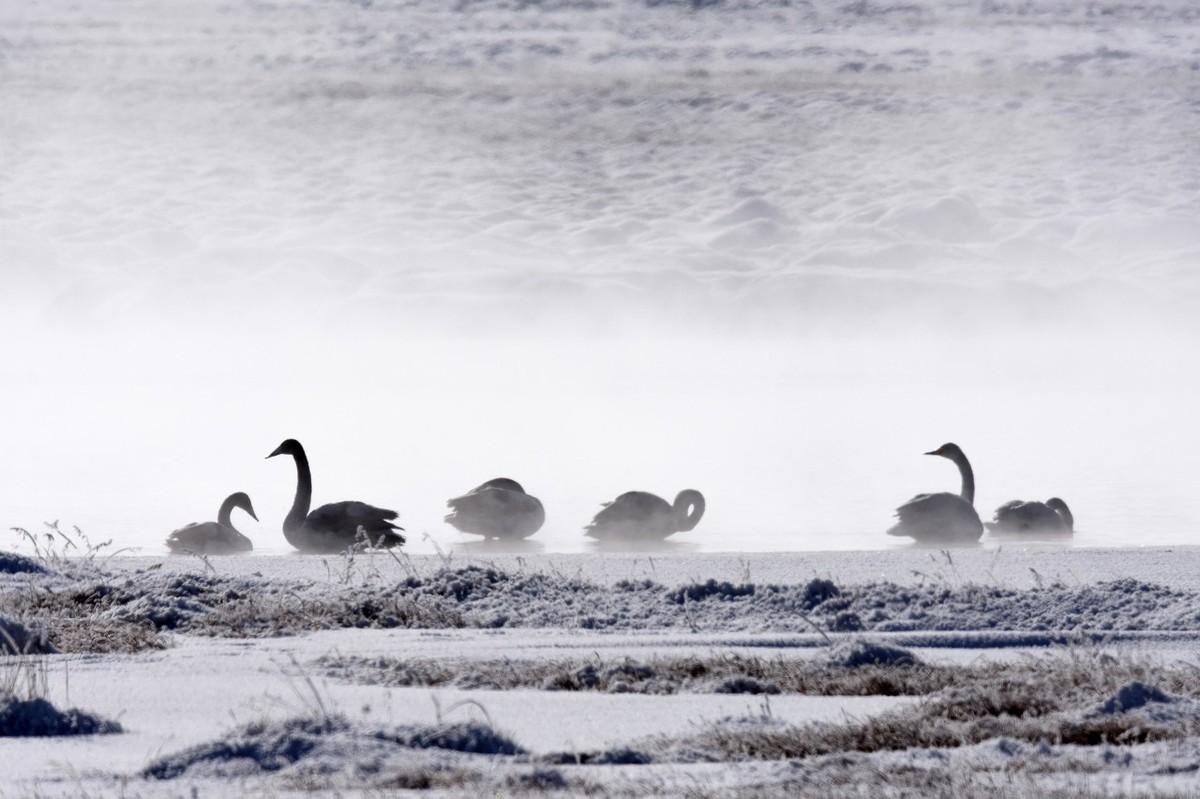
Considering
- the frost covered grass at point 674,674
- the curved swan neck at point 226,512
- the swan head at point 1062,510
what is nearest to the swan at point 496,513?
the curved swan neck at point 226,512

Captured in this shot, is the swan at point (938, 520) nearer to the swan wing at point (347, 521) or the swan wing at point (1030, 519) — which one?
the swan wing at point (1030, 519)

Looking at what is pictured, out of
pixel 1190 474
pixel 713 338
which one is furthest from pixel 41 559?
pixel 713 338

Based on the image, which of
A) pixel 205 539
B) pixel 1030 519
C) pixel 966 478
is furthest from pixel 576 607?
pixel 966 478

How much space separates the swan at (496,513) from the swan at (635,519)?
480 millimetres

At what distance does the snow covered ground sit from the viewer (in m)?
4.52

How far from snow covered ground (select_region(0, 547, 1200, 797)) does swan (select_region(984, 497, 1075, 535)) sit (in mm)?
3392

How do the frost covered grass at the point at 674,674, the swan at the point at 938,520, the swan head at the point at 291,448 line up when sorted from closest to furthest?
1. the frost covered grass at the point at 674,674
2. the swan at the point at 938,520
3. the swan head at the point at 291,448

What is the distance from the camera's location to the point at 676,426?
85.0ft

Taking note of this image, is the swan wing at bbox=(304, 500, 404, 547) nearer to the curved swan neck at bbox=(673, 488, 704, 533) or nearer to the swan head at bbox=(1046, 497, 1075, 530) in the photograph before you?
the curved swan neck at bbox=(673, 488, 704, 533)

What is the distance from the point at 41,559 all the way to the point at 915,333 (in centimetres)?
6345

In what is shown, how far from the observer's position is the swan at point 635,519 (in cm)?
1291

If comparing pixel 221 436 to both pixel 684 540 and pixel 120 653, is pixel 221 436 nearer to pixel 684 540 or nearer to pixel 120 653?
pixel 684 540

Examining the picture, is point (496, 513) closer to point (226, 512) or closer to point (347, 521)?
point (347, 521)

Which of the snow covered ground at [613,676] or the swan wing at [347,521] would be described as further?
the swan wing at [347,521]
